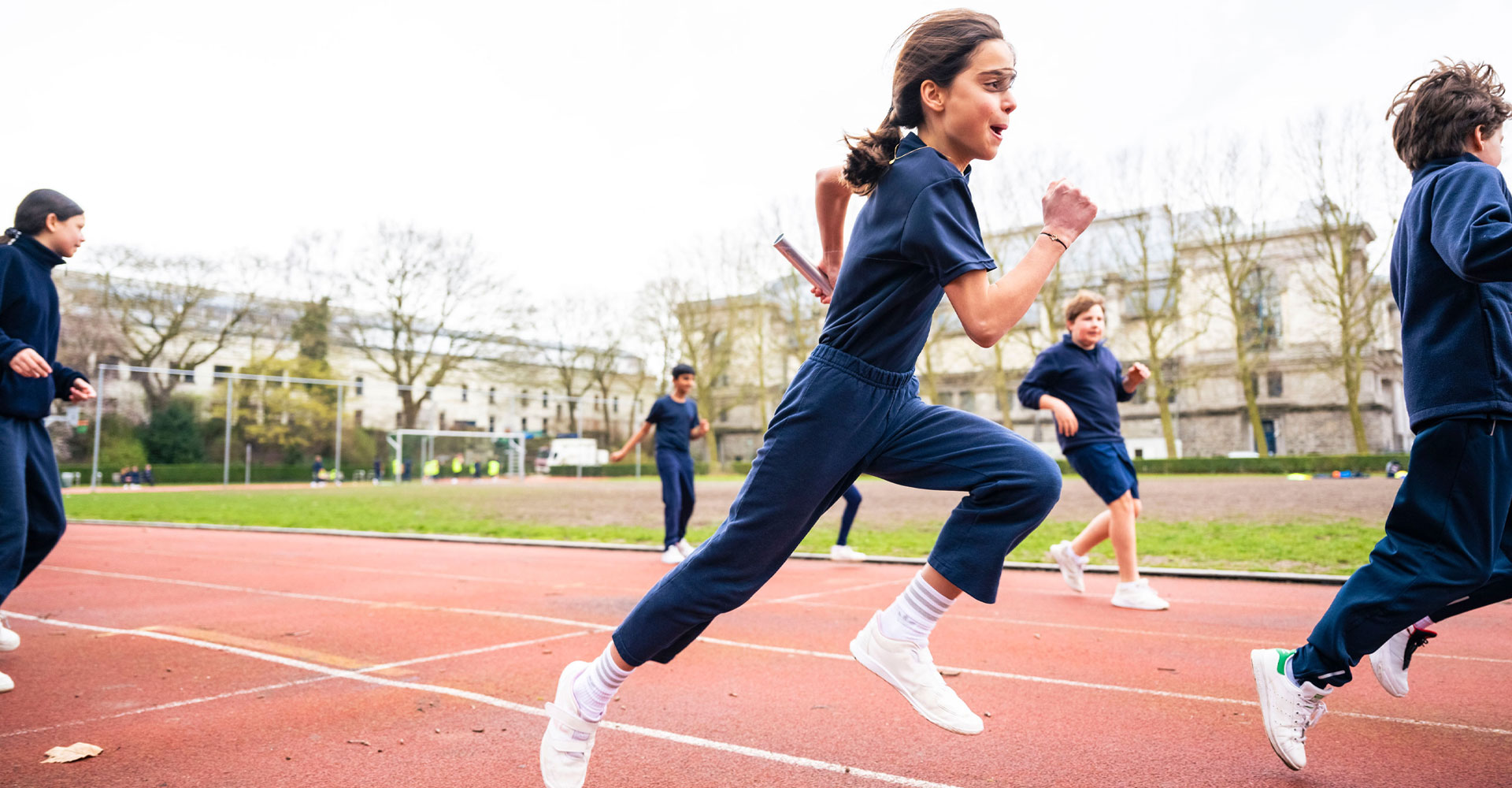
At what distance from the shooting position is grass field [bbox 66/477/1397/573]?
10.1 m

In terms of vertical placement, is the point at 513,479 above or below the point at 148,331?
below

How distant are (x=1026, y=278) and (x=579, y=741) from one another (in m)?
1.76

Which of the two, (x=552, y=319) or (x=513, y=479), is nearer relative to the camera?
(x=513, y=479)

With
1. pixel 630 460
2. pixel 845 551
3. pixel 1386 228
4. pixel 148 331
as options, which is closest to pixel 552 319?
pixel 630 460

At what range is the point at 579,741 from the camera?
2.80m

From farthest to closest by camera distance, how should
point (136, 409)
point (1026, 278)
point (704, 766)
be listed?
point (136, 409), point (704, 766), point (1026, 278)

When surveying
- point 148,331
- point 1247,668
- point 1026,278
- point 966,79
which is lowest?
point 1247,668

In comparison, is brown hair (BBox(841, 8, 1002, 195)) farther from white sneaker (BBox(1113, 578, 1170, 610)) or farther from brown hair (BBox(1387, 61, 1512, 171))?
white sneaker (BBox(1113, 578, 1170, 610))

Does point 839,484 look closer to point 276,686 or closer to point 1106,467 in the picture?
point 276,686

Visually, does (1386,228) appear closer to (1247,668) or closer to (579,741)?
(1247,668)

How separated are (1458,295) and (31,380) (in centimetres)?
558

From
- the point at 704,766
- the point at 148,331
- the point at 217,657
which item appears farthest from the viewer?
the point at 148,331

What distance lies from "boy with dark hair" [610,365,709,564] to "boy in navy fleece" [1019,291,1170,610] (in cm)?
433

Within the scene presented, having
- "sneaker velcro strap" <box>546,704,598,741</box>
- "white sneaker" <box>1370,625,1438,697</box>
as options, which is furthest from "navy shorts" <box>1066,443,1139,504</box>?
"sneaker velcro strap" <box>546,704,598,741</box>
